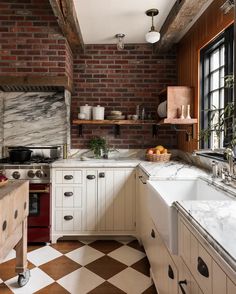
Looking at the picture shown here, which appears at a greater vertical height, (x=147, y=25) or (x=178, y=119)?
(x=147, y=25)

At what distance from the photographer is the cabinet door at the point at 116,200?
281cm

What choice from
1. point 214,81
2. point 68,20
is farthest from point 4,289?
point 214,81

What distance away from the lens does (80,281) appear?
6.73 feet

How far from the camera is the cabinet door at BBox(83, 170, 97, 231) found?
2.79m

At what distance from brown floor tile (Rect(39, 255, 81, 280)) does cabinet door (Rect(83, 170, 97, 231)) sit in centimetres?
48

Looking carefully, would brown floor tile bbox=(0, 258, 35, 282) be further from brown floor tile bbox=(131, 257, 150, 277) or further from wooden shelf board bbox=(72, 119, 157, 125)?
wooden shelf board bbox=(72, 119, 157, 125)

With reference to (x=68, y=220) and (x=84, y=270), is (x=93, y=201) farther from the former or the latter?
(x=84, y=270)

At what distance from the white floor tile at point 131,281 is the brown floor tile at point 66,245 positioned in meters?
0.72

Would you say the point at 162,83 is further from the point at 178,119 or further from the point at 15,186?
the point at 15,186

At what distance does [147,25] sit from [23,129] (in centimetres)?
200

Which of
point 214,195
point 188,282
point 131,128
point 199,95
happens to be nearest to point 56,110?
point 131,128

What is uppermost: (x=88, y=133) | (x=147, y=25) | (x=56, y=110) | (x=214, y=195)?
(x=147, y=25)

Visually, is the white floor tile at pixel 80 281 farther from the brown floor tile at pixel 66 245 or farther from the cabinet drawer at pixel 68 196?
the cabinet drawer at pixel 68 196

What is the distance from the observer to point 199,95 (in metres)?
2.71
